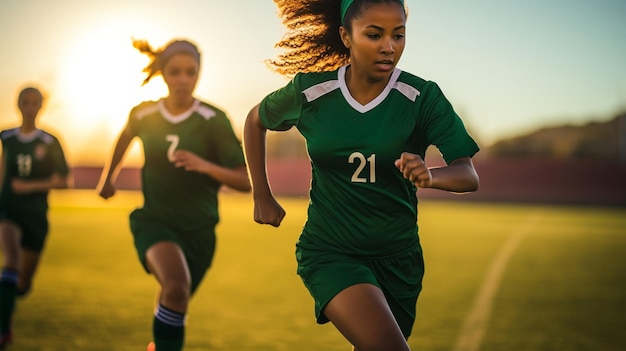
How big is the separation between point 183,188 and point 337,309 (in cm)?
243

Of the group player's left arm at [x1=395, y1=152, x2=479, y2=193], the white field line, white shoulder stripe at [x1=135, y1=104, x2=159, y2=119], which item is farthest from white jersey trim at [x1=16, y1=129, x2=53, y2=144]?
player's left arm at [x1=395, y1=152, x2=479, y2=193]

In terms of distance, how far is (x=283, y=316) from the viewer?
8648mm

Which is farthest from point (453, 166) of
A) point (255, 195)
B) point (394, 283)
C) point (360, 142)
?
point (255, 195)

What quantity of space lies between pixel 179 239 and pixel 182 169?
47 centimetres

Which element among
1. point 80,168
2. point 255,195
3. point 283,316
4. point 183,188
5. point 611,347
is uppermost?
point 255,195

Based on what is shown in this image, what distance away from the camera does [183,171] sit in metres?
5.85

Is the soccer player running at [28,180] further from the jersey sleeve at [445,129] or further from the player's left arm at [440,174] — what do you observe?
the player's left arm at [440,174]

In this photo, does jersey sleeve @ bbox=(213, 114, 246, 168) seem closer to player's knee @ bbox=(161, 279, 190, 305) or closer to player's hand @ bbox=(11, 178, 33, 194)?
player's knee @ bbox=(161, 279, 190, 305)

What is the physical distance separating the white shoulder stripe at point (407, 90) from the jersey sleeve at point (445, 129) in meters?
0.05

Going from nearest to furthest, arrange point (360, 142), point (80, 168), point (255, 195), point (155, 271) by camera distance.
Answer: point (360, 142)
point (255, 195)
point (155, 271)
point (80, 168)

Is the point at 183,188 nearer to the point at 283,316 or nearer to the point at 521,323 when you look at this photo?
the point at 283,316

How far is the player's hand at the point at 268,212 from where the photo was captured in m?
4.08

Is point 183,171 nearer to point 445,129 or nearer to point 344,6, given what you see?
point 344,6

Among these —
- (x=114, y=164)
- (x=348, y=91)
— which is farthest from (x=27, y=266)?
(x=348, y=91)
